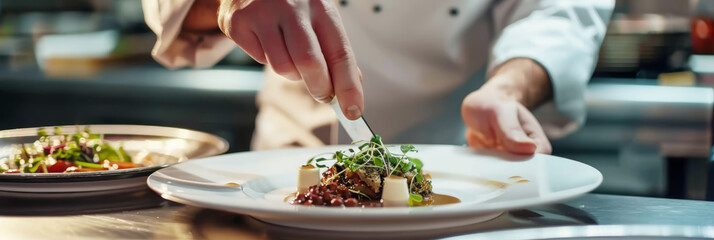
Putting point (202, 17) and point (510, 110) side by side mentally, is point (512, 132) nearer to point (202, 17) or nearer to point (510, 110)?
point (510, 110)

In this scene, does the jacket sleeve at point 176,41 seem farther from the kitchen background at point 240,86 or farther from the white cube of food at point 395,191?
the kitchen background at point 240,86

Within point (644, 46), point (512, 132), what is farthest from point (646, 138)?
point (512, 132)

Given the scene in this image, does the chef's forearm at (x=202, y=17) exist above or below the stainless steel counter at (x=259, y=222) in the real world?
above

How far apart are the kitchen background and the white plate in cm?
201

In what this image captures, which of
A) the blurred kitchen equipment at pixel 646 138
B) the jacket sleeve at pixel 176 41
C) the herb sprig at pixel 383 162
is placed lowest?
the blurred kitchen equipment at pixel 646 138

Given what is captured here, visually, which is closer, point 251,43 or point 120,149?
point 251,43

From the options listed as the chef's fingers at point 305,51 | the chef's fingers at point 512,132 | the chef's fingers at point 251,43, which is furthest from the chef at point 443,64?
the chef's fingers at point 305,51

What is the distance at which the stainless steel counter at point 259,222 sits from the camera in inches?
27.4

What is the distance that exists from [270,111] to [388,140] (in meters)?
0.31

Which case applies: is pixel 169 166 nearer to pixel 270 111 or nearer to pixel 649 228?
pixel 649 228

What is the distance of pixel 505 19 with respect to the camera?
171 centimetres

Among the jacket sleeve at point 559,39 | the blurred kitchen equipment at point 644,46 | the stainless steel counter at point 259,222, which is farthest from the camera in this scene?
the blurred kitchen equipment at point 644,46

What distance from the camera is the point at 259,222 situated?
0.83 meters

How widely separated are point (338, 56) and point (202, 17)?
538mm
